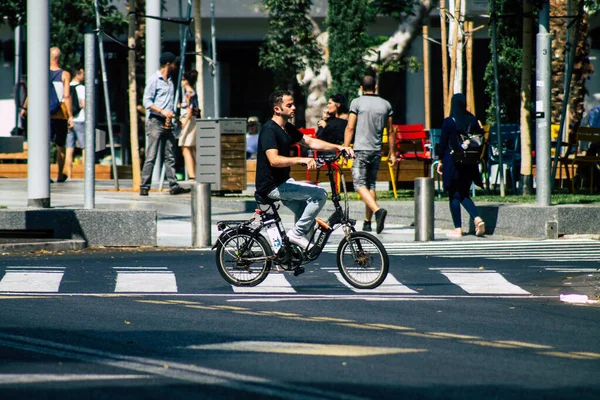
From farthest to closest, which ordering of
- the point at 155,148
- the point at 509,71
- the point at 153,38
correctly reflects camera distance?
the point at 509,71 < the point at 153,38 < the point at 155,148

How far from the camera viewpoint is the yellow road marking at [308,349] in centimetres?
758

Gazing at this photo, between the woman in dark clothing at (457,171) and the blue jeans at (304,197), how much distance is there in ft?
16.4

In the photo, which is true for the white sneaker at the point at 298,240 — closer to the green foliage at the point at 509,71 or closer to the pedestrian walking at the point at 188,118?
the pedestrian walking at the point at 188,118

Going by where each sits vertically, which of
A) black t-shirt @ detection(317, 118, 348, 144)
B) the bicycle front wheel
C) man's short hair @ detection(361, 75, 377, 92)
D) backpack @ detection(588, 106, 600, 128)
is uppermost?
man's short hair @ detection(361, 75, 377, 92)

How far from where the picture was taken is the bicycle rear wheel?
11.4m

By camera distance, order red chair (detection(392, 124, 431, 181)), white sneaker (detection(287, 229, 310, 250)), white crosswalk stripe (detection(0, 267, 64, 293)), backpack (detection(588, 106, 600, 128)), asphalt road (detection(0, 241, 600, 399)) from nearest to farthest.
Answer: asphalt road (detection(0, 241, 600, 399))
white crosswalk stripe (detection(0, 267, 64, 293))
white sneaker (detection(287, 229, 310, 250))
red chair (detection(392, 124, 431, 181))
backpack (detection(588, 106, 600, 128))

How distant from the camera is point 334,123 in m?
18.8

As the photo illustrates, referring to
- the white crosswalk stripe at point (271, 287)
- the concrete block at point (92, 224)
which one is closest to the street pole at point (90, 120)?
the concrete block at point (92, 224)

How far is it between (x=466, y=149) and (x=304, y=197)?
5.14 m

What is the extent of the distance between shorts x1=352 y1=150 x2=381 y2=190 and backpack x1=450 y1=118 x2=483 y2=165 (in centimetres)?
94

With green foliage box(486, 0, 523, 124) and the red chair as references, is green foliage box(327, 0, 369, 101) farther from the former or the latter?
the red chair

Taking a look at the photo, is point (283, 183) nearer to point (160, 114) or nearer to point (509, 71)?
point (160, 114)

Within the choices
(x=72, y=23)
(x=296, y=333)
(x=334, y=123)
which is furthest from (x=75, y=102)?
(x=296, y=333)

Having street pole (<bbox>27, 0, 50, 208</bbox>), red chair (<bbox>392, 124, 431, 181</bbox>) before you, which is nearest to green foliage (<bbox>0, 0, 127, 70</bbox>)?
red chair (<bbox>392, 124, 431, 181</bbox>)
